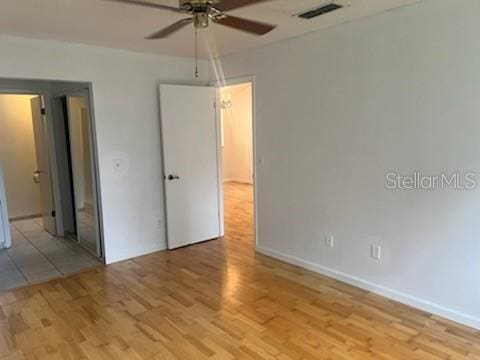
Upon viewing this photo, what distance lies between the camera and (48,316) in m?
3.03

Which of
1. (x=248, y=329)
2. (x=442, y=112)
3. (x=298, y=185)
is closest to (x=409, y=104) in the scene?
(x=442, y=112)

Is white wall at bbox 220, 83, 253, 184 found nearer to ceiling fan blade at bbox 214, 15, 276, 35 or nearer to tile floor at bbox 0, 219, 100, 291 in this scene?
tile floor at bbox 0, 219, 100, 291

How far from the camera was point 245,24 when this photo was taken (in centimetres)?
231

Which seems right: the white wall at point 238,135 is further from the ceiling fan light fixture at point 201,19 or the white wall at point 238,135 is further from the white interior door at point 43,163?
the ceiling fan light fixture at point 201,19

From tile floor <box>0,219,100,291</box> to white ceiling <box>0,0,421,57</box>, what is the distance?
7.99 feet

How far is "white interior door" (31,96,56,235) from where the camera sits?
512 centimetres

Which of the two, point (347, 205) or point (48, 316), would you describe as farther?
point (347, 205)

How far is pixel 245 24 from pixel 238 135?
7694 mm

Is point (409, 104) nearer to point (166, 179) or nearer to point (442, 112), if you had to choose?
point (442, 112)

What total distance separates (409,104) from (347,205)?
3.50 feet

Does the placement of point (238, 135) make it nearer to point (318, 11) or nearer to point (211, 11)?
point (318, 11)

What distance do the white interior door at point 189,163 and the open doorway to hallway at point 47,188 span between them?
0.89 meters

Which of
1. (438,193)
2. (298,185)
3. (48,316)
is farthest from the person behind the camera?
(298,185)

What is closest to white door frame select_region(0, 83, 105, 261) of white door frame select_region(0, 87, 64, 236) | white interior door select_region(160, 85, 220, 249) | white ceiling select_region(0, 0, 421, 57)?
white door frame select_region(0, 87, 64, 236)
